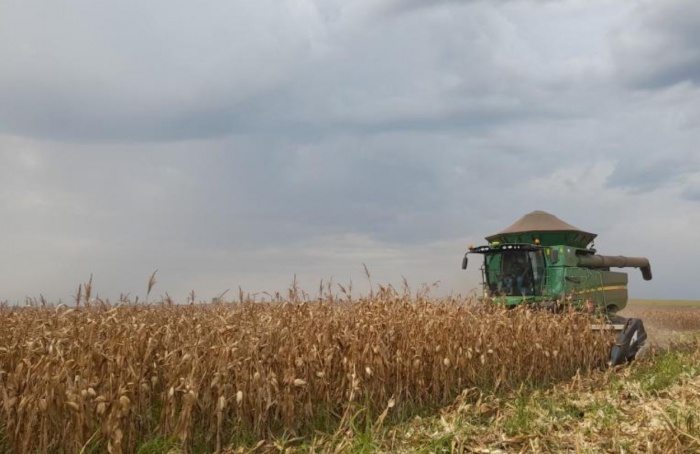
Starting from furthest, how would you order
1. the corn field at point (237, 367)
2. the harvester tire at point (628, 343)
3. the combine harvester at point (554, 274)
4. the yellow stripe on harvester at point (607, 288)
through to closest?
the yellow stripe on harvester at point (607, 288), the combine harvester at point (554, 274), the harvester tire at point (628, 343), the corn field at point (237, 367)

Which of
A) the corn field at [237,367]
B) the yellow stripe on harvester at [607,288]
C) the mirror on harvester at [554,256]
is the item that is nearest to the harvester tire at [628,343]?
the mirror on harvester at [554,256]

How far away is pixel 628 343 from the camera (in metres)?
11.9

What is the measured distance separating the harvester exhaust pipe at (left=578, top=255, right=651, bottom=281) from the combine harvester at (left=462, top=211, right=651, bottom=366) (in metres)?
0.02

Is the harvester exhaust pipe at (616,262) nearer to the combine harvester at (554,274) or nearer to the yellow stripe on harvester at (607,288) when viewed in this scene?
the combine harvester at (554,274)

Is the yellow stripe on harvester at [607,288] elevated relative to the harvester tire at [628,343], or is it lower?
elevated

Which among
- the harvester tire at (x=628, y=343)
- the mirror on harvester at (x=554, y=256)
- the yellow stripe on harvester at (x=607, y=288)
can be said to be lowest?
the harvester tire at (x=628, y=343)

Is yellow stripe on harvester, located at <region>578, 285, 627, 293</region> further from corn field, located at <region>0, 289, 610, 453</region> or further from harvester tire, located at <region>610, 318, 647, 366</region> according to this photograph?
corn field, located at <region>0, 289, 610, 453</region>

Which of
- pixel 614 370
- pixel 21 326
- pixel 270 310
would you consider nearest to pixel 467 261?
pixel 614 370

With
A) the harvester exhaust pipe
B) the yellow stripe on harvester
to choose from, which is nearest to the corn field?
the yellow stripe on harvester

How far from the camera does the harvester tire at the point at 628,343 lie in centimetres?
1165

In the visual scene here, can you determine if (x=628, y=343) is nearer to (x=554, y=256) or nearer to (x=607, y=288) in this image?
(x=554, y=256)

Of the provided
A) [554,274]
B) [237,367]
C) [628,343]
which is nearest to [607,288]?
[554,274]

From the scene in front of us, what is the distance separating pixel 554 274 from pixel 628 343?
2460mm

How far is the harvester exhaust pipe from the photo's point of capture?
15261 millimetres
